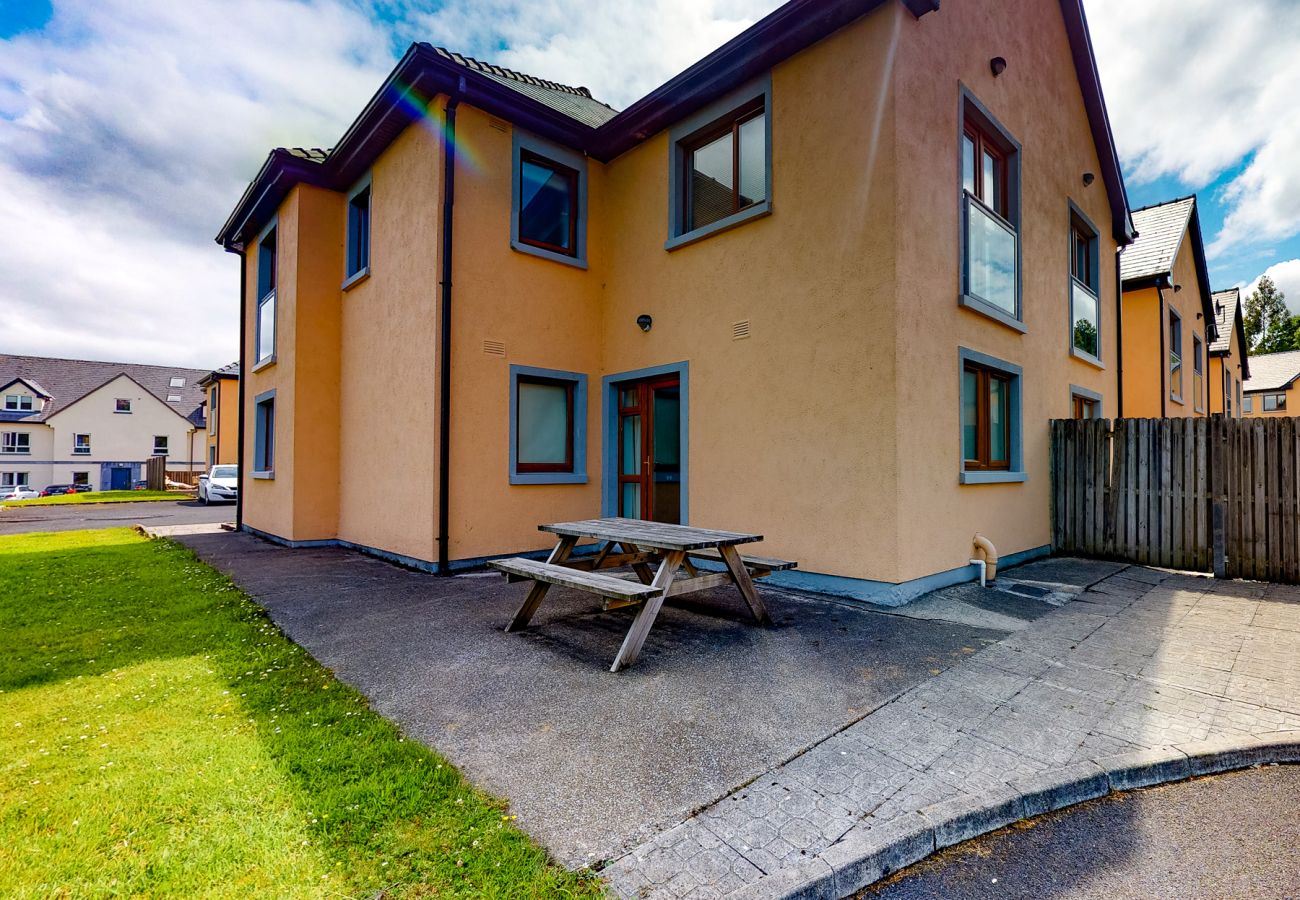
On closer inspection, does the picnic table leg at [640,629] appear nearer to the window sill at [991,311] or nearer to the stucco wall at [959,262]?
the stucco wall at [959,262]

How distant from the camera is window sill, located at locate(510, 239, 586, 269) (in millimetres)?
7859

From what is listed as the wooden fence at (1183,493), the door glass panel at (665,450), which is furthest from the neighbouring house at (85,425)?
the wooden fence at (1183,493)

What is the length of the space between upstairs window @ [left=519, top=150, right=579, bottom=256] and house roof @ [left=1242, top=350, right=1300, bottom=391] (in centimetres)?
5602

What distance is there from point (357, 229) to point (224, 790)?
376 inches

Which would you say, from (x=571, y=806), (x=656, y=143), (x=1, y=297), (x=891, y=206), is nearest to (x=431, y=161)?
(x=656, y=143)

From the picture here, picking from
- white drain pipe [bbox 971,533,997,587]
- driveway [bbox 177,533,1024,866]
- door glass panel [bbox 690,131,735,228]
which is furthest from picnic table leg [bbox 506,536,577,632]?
→ door glass panel [bbox 690,131,735,228]

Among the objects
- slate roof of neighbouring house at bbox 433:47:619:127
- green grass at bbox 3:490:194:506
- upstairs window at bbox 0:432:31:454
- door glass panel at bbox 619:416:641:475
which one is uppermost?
slate roof of neighbouring house at bbox 433:47:619:127

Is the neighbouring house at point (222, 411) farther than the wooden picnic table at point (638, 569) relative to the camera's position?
Yes

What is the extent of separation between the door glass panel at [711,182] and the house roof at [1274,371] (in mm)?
55122

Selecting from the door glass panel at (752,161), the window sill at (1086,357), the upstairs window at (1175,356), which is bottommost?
the window sill at (1086,357)

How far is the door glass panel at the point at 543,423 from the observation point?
319 inches

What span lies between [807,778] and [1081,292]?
10582mm

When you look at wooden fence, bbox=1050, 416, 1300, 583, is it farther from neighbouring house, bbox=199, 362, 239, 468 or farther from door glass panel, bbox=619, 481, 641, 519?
neighbouring house, bbox=199, 362, 239, 468

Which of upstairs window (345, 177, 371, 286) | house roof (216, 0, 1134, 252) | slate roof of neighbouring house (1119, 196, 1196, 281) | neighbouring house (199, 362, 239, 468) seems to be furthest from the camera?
neighbouring house (199, 362, 239, 468)
